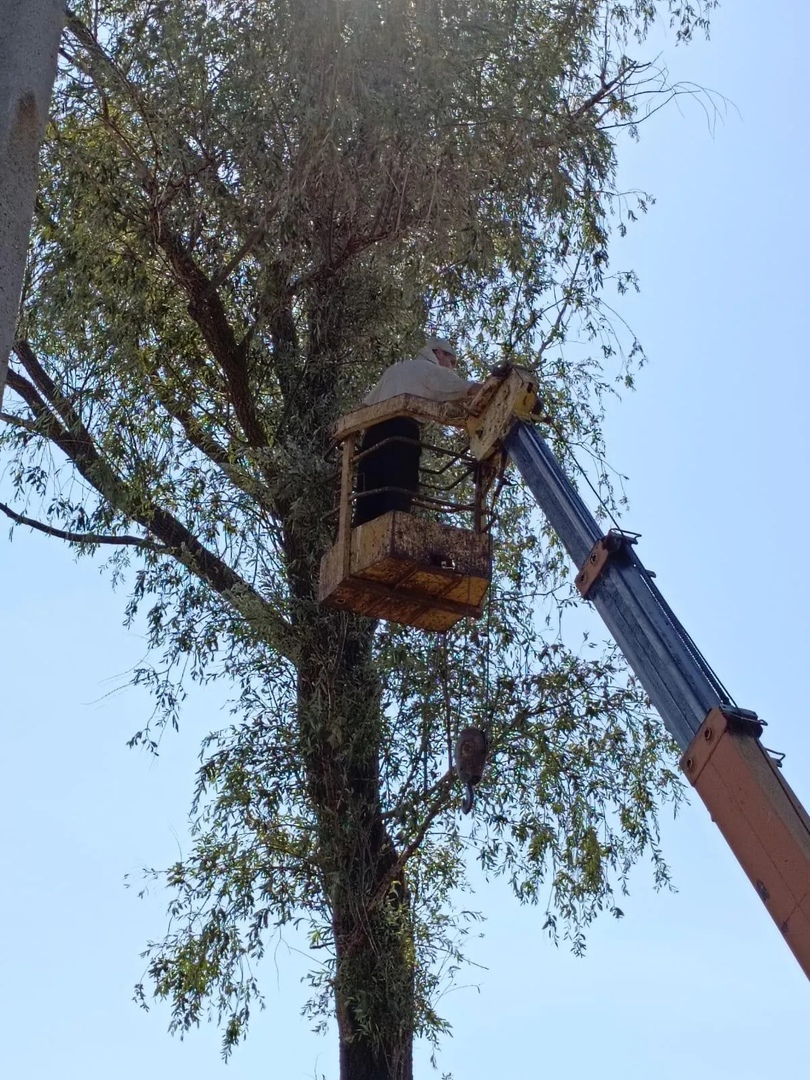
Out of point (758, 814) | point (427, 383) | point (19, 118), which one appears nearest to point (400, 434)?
point (427, 383)

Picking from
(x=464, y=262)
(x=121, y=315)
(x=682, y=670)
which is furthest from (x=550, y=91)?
(x=682, y=670)

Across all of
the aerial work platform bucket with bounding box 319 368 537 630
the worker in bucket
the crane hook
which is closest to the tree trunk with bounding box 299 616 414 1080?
the crane hook

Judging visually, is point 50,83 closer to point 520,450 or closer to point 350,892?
point 520,450

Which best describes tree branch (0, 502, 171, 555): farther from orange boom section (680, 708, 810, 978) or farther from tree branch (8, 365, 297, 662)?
orange boom section (680, 708, 810, 978)

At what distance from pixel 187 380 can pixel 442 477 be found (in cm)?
202

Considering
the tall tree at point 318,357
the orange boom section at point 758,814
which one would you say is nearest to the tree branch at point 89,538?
the tall tree at point 318,357

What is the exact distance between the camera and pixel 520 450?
6766 millimetres

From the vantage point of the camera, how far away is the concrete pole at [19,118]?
424 centimetres

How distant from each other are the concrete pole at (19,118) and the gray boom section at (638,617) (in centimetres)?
246

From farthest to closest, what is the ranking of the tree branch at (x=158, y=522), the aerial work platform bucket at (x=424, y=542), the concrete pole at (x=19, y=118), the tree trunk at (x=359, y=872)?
1. the tree branch at (x=158, y=522)
2. the tree trunk at (x=359, y=872)
3. the aerial work platform bucket at (x=424, y=542)
4. the concrete pole at (x=19, y=118)

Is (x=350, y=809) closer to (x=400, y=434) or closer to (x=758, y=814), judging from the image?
(x=400, y=434)

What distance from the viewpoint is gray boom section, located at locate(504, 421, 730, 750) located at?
527cm

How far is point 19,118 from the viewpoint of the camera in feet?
14.5

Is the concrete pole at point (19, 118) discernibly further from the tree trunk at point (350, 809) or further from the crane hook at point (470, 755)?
the tree trunk at point (350, 809)
